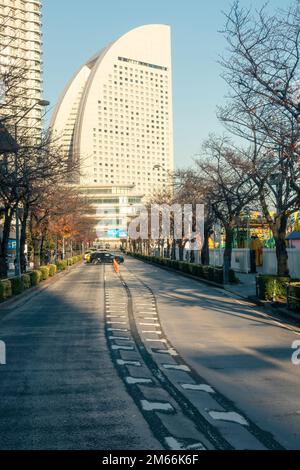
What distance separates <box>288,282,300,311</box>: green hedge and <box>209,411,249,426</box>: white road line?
11.8 metres

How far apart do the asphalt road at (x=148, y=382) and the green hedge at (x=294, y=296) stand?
118 centimetres

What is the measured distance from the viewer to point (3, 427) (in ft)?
21.3

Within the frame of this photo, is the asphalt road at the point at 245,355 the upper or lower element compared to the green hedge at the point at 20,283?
lower

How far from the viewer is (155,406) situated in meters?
7.36

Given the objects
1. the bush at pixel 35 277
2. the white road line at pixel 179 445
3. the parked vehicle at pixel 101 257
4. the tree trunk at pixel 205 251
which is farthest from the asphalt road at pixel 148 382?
the parked vehicle at pixel 101 257

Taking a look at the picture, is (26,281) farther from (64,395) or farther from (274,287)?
(64,395)

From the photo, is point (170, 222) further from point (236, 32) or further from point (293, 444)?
point (293, 444)

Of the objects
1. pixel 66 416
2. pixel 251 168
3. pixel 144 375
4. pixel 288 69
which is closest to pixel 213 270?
pixel 251 168

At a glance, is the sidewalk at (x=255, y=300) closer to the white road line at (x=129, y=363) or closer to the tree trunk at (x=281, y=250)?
the tree trunk at (x=281, y=250)

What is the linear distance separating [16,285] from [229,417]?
67.9 ft

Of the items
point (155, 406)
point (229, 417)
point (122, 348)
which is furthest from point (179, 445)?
point (122, 348)

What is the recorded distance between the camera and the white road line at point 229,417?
6711mm

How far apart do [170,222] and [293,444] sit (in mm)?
57294

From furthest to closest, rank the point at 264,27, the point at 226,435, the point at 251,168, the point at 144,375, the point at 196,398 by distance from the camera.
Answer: the point at 251,168, the point at 264,27, the point at 144,375, the point at 196,398, the point at 226,435
